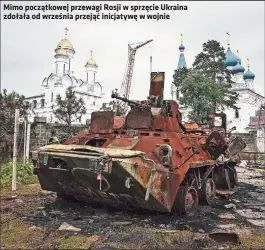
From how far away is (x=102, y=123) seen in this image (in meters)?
7.48

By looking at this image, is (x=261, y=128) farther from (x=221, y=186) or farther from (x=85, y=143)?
(x=85, y=143)

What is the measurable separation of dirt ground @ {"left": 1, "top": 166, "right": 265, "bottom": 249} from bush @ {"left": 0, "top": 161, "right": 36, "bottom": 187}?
177cm

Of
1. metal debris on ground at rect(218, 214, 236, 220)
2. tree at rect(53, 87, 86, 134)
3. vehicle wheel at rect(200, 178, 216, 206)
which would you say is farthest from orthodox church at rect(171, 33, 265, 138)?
metal debris on ground at rect(218, 214, 236, 220)

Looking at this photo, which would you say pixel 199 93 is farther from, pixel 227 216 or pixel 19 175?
pixel 227 216

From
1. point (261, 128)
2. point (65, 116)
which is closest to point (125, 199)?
point (65, 116)

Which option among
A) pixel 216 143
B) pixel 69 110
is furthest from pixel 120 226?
pixel 69 110

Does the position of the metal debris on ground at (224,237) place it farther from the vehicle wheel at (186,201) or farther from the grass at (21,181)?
the grass at (21,181)

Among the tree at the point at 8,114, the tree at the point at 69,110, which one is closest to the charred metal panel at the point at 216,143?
the tree at the point at 8,114

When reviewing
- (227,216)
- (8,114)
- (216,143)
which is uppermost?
(8,114)

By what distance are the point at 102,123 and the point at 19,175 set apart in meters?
4.18

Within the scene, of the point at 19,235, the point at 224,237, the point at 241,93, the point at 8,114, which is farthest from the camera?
the point at 241,93

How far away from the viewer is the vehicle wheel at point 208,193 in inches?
300

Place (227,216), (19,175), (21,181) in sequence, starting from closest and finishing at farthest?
(227,216)
(21,181)
(19,175)

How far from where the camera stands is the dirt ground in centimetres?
484
